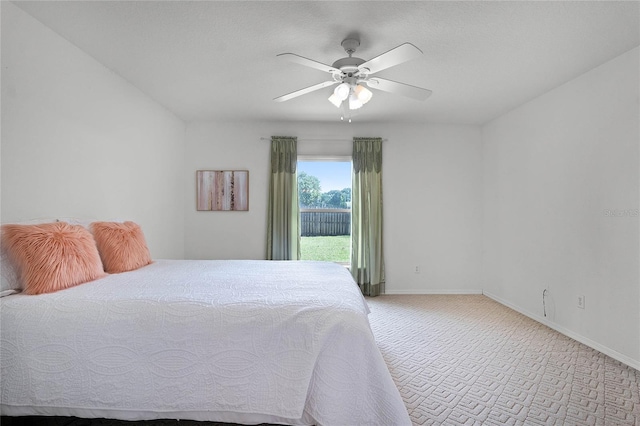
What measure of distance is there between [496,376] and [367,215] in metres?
2.58

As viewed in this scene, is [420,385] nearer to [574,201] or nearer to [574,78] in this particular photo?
[574,201]

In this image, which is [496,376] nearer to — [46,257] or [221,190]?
[46,257]

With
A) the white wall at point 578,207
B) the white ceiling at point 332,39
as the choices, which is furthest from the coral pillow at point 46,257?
the white wall at point 578,207

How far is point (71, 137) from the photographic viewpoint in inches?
96.0

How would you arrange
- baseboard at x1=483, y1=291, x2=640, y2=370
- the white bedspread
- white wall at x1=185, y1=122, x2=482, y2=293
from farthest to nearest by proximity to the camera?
white wall at x1=185, y1=122, x2=482, y2=293 → baseboard at x1=483, y1=291, x2=640, y2=370 → the white bedspread

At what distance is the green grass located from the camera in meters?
4.70

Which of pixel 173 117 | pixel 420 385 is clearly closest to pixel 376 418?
pixel 420 385

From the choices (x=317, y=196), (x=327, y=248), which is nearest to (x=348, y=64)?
(x=317, y=196)

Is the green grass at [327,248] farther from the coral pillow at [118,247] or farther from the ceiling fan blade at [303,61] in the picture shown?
the ceiling fan blade at [303,61]

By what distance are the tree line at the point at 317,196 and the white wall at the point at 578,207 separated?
6.77 ft

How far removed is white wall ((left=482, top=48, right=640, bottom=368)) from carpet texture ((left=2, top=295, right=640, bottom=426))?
12.5 inches

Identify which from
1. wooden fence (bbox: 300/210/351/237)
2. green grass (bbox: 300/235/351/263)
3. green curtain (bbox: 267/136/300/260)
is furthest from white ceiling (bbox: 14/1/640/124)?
green grass (bbox: 300/235/351/263)

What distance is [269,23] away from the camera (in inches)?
85.1

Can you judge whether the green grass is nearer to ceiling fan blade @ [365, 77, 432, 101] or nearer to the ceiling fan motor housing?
ceiling fan blade @ [365, 77, 432, 101]
